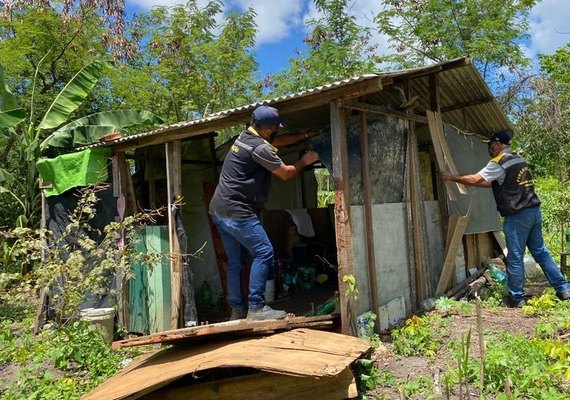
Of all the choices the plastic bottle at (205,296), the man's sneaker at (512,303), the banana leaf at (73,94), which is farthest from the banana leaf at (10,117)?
the man's sneaker at (512,303)

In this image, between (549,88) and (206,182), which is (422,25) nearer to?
(549,88)

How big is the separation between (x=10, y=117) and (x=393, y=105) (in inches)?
245

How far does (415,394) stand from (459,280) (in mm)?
3972

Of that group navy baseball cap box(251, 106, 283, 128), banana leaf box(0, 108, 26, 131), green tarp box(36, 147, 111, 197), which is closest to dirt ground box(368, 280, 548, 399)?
navy baseball cap box(251, 106, 283, 128)

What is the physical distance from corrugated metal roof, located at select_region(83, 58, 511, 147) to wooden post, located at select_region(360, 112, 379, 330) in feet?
1.55

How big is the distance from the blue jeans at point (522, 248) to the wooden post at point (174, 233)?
172 inches

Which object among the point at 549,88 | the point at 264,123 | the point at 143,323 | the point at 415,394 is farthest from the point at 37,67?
the point at 549,88

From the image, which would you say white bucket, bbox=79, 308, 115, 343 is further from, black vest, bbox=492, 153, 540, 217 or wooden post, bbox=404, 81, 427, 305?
black vest, bbox=492, 153, 540, 217

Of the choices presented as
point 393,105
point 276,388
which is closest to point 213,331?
point 276,388

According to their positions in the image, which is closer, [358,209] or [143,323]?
[358,209]

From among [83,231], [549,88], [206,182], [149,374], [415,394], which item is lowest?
[415,394]

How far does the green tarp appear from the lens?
696 centimetres

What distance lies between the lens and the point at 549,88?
570 inches

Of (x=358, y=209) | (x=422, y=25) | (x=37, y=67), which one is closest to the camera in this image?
(x=358, y=209)
